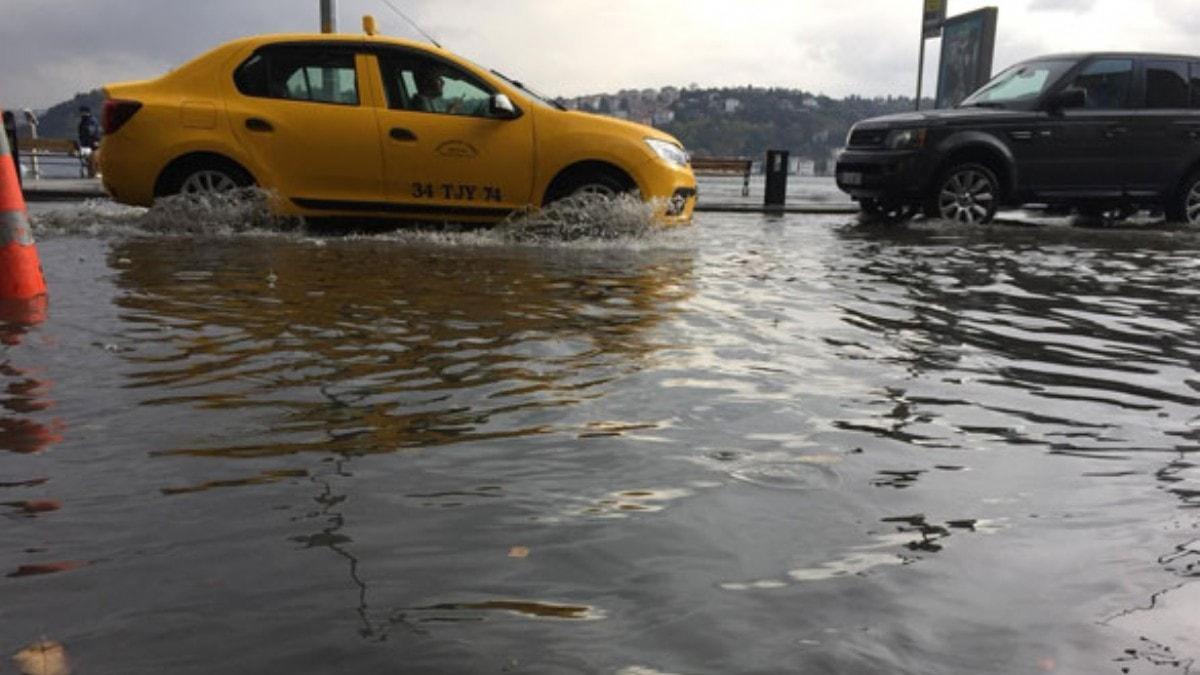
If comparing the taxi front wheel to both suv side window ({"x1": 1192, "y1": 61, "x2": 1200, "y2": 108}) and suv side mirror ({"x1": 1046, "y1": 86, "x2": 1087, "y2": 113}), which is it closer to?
suv side mirror ({"x1": 1046, "y1": 86, "x2": 1087, "y2": 113})

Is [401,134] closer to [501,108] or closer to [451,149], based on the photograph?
[451,149]

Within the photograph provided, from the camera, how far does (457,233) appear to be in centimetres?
860

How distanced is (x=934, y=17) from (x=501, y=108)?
16.0 m

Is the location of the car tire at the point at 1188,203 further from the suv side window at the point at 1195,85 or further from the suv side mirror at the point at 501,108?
the suv side mirror at the point at 501,108

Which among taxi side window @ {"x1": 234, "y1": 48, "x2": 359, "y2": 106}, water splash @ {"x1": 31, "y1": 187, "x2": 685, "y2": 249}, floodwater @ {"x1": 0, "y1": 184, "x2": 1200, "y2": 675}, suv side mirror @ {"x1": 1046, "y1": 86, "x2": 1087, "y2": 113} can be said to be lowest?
floodwater @ {"x1": 0, "y1": 184, "x2": 1200, "y2": 675}

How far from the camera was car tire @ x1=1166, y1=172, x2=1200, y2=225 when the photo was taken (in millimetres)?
12047

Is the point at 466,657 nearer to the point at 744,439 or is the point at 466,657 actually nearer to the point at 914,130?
the point at 744,439

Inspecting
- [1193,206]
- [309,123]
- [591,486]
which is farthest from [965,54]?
[591,486]

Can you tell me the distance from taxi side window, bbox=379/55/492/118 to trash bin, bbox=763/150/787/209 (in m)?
8.24

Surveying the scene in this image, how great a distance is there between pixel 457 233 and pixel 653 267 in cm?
230

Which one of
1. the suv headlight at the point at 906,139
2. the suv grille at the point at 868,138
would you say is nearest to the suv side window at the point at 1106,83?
the suv headlight at the point at 906,139

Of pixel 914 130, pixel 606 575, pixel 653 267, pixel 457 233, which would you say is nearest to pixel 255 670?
pixel 606 575

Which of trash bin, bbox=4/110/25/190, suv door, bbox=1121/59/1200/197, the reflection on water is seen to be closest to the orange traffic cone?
the reflection on water

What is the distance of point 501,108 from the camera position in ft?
26.9
